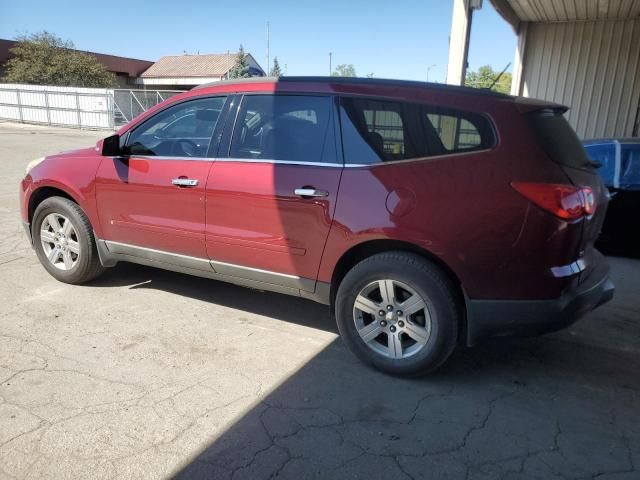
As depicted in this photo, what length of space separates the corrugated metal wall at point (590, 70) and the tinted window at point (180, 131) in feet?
33.1

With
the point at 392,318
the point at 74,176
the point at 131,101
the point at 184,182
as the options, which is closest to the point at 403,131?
the point at 392,318

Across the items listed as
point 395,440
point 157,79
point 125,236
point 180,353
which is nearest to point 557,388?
point 395,440

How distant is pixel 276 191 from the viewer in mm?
3422

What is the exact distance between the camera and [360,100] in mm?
3305

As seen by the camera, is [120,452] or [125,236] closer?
[120,452]

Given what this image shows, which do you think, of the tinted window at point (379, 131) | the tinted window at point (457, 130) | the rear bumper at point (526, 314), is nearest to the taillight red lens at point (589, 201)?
the rear bumper at point (526, 314)

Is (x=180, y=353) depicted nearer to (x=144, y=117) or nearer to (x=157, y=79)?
(x=144, y=117)

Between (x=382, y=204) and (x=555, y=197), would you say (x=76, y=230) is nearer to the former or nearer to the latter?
(x=382, y=204)

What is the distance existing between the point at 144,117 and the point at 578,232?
3.27 metres

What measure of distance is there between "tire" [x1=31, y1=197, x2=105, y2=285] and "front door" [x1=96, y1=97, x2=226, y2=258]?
0.28m

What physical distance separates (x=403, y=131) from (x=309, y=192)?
696mm

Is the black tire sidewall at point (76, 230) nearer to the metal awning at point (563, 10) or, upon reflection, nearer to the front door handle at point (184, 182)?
the front door handle at point (184, 182)

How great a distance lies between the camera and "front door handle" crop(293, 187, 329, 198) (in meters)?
3.26

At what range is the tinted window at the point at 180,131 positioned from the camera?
12.8ft
